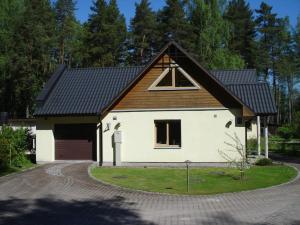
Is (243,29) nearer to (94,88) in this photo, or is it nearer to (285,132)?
(285,132)

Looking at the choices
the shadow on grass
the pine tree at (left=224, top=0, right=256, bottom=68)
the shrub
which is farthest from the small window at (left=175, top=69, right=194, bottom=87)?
the pine tree at (left=224, top=0, right=256, bottom=68)

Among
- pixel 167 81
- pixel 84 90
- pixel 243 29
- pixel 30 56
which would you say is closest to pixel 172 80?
pixel 167 81

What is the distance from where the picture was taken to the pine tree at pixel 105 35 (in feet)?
179

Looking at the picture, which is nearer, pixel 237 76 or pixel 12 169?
pixel 12 169

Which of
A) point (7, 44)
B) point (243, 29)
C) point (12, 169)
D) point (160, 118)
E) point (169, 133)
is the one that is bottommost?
point (12, 169)

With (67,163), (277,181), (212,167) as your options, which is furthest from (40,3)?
(277,181)

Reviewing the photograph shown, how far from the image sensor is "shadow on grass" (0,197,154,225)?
10992 mm

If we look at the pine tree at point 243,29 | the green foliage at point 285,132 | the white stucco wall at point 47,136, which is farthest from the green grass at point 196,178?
the pine tree at point 243,29

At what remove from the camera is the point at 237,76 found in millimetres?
28344

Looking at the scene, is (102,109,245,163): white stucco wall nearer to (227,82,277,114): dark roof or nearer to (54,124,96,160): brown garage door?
(54,124,96,160): brown garage door

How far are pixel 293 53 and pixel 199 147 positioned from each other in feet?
161

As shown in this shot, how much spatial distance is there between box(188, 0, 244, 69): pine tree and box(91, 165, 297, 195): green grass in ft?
90.3

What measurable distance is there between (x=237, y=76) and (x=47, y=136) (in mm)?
12643

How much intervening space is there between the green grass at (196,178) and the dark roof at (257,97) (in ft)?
9.69
